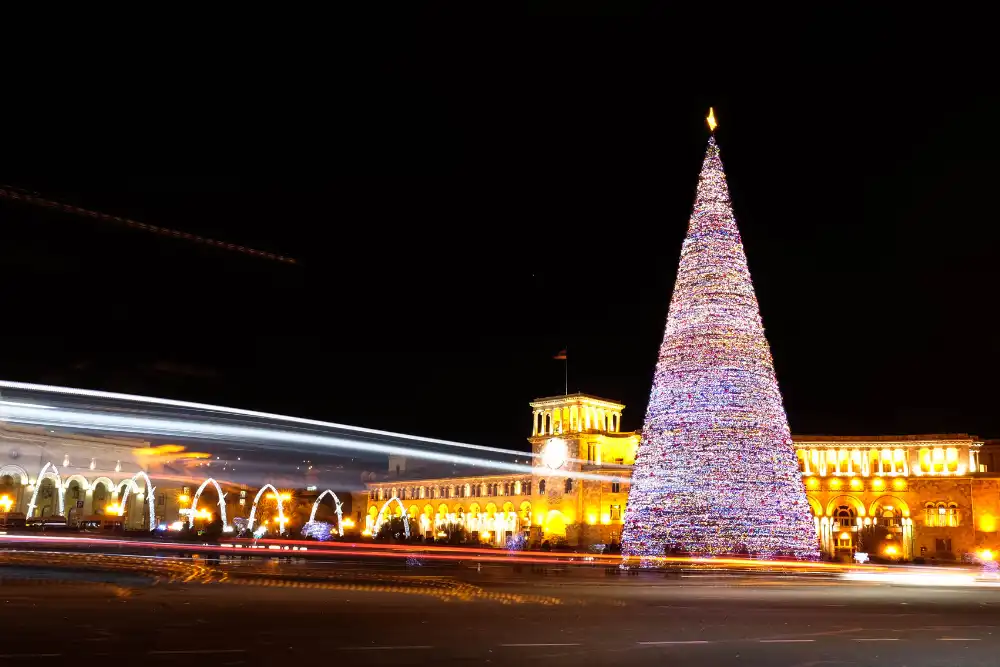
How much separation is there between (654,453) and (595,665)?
27.6 metres

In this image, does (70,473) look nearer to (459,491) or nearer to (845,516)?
(459,491)

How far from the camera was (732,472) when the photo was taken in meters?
36.3

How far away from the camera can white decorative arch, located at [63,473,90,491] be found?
7776 centimetres

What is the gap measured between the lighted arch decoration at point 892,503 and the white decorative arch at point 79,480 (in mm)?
70006

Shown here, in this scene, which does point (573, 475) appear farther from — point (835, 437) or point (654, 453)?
point (654, 453)

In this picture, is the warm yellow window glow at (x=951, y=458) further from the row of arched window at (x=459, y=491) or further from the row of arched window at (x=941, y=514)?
the row of arched window at (x=459, y=491)

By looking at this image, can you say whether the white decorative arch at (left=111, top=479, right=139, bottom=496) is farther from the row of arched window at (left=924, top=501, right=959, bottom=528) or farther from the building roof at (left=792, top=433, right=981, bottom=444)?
the row of arched window at (left=924, top=501, right=959, bottom=528)

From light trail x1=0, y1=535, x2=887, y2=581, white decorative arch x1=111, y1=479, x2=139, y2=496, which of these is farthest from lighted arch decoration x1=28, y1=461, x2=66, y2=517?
light trail x1=0, y1=535, x2=887, y2=581

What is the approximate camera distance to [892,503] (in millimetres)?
85562

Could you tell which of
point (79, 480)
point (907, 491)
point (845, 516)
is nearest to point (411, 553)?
point (79, 480)

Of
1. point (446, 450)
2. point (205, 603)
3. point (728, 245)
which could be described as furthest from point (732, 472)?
point (446, 450)

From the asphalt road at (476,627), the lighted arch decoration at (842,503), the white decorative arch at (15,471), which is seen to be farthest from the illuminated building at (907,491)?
the white decorative arch at (15,471)

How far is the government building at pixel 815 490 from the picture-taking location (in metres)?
82.3

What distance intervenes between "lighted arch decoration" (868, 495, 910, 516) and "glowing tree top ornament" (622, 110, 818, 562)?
53.3 meters
